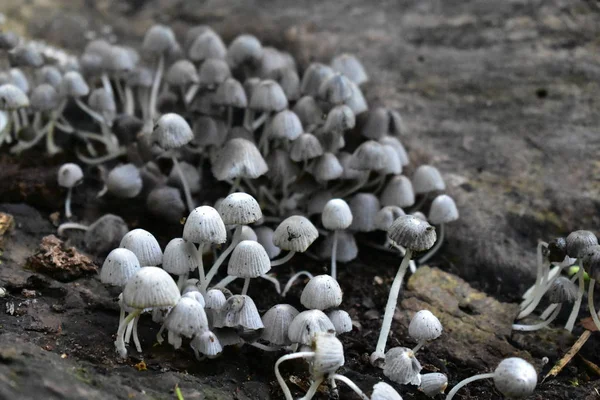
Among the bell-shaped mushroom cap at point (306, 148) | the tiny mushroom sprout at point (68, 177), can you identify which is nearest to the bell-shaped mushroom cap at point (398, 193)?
the bell-shaped mushroom cap at point (306, 148)

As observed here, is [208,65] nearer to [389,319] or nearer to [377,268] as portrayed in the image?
[377,268]

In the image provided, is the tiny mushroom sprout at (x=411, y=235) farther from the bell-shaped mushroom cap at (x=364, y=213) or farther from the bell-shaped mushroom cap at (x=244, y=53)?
the bell-shaped mushroom cap at (x=244, y=53)

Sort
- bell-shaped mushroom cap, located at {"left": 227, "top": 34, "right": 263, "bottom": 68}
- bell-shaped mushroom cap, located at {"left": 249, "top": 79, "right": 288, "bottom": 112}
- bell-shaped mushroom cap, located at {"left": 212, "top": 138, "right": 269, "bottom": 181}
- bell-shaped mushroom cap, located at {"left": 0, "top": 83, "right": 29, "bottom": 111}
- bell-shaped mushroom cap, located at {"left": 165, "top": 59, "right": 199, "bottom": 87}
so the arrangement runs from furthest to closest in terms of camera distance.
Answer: bell-shaped mushroom cap, located at {"left": 227, "top": 34, "right": 263, "bottom": 68}
bell-shaped mushroom cap, located at {"left": 165, "top": 59, "right": 199, "bottom": 87}
bell-shaped mushroom cap, located at {"left": 249, "top": 79, "right": 288, "bottom": 112}
bell-shaped mushroom cap, located at {"left": 0, "top": 83, "right": 29, "bottom": 111}
bell-shaped mushroom cap, located at {"left": 212, "top": 138, "right": 269, "bottom": 181}

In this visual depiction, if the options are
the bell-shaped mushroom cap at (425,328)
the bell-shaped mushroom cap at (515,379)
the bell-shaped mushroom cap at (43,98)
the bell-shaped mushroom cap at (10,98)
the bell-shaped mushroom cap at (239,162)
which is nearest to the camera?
the bell-shaped mushroom cap at (515,379)

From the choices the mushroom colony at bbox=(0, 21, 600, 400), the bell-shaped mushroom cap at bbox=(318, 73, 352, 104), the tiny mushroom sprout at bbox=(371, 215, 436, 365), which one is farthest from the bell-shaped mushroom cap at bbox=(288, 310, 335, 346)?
the bell-shaped mushroom cap at bbox=(318, 73, 352, 104)

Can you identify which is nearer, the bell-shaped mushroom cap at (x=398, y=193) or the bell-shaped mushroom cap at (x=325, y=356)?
the bell-shaped mushroom cap at (x=325, y=356)

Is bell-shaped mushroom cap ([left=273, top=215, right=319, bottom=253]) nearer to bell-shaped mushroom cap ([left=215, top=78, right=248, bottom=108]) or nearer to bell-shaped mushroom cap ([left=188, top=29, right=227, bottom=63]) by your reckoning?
bell-shaped mushroom cap ([left=215, top=78, right=248, bottom=108])

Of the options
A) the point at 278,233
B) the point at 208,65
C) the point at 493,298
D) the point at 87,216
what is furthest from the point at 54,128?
the point at 493,298
